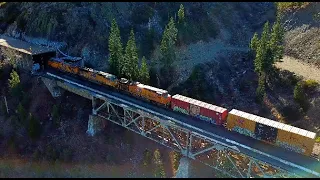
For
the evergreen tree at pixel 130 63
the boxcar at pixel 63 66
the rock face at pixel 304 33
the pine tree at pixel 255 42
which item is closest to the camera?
the evergreen tree at pixel 130 63

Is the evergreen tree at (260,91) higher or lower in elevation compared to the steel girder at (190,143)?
higher

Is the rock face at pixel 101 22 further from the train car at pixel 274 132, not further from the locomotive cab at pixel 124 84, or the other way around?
the train car at pixel 274 132

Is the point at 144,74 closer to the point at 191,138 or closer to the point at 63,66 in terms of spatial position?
the point at 63,66

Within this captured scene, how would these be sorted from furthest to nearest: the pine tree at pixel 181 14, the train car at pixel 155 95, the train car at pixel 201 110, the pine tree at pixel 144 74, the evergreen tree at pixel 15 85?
the pine tree at pixel 181 14 → the evergreen tree at pixel 15 85 → the pine tree at pixel 144 74 → the train car at pixel 155 95 → the train car at pixel 201 110

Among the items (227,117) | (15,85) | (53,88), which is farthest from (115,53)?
(227,117)

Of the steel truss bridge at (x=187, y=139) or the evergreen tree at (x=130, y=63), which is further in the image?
the evergreen tree at (x=130, y=63)

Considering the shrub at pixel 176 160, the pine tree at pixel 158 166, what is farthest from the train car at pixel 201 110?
the pine tree at pixel 158 166

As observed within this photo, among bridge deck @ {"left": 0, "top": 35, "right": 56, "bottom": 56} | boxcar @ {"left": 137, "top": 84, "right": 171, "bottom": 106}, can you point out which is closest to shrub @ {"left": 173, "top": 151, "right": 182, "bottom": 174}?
boxcar @ {"left": 137, "top": 84, "right": 171, "bottom": 106}
